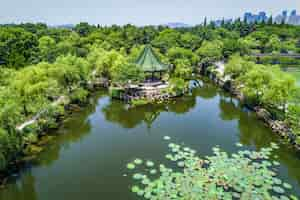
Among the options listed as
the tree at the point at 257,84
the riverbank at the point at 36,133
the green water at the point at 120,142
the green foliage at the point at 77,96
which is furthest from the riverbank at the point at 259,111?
the riverbank at the point at 36,133

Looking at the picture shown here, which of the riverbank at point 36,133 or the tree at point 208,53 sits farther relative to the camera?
the tree at point 208,53

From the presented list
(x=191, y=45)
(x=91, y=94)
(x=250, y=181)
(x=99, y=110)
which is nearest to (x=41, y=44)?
(x=91, y=94)

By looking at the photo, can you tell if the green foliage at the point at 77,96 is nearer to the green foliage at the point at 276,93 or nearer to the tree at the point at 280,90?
the green foliage at the point at 276,93

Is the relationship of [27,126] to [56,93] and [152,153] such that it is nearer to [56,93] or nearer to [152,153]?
[56,93]

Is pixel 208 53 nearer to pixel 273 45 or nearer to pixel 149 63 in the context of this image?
pixel 149 63

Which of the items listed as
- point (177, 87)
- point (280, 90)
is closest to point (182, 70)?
point (177, 87)

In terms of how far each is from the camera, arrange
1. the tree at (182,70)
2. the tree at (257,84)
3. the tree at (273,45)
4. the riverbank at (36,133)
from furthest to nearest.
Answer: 1. the tree at (273,45)
2. the tree at (182,70)
3. the tree at (257,84)
4. the riverbank at (36,133)

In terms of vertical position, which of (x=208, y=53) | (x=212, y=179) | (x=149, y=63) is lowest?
(x=212, y=179)
